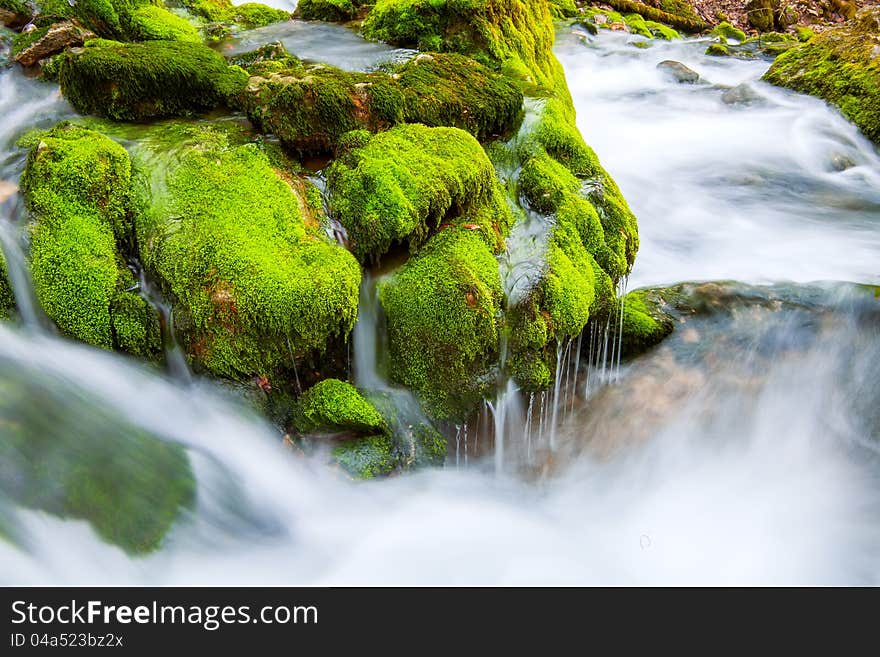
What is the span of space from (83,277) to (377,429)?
6.84 ft

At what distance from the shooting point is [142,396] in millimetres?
3801

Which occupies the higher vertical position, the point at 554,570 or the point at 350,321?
the point at 350,321

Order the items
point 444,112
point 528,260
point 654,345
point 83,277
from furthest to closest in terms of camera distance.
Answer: point 654,345
point 444,112
point 528,260
point 83,277

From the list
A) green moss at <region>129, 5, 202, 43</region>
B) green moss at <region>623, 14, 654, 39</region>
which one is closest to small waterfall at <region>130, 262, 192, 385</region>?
green moss at <region>129, 5, 202, 43</region>

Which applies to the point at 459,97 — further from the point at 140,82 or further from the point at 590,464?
the point at 590,464

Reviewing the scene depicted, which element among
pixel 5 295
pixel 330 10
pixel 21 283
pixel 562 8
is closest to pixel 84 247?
pixel 21 283

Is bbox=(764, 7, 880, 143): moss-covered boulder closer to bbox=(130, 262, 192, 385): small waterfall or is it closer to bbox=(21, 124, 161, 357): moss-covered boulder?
→ bbox=(130, 262, 192, 385): small waterfall

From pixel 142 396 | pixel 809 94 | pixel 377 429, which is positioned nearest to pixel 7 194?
pixel 142 396

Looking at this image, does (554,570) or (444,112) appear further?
(444,112)

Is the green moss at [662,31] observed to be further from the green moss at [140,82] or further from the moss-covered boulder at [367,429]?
the moss-covered boulder at [367,429]

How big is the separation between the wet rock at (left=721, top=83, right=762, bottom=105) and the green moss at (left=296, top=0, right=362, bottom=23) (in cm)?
711

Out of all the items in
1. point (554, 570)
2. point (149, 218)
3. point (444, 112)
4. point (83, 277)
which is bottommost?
point (554, 570)

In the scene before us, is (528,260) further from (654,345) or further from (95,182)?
(95,182)

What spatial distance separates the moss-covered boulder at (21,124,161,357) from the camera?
368cm
